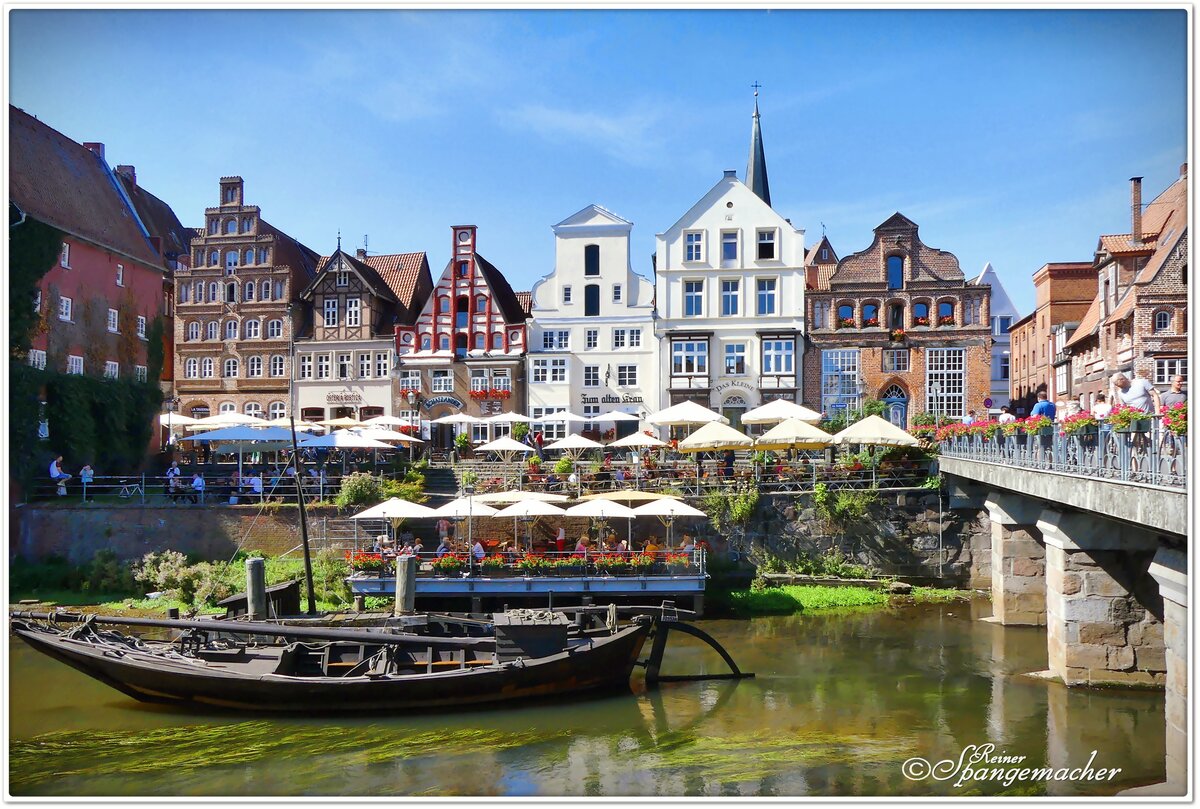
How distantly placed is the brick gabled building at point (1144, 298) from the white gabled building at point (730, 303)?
34.8ft

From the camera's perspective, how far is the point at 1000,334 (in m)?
52.2

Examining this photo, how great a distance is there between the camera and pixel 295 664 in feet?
51.5

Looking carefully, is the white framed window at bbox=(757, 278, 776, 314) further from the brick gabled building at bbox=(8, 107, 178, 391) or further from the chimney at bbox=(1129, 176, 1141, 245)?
the brick gabled building at bbox=(8, 107, 178, 391)

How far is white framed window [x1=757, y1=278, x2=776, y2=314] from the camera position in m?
36.9

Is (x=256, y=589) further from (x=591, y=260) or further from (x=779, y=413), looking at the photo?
(x=591, y=260)

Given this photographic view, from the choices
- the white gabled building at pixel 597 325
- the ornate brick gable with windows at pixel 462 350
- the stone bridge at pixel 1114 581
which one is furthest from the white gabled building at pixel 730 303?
the stone bridge at pixel 1114 581

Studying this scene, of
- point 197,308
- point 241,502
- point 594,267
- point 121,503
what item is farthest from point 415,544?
point 197,308

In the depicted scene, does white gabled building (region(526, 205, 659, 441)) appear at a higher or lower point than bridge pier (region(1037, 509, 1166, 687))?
higher

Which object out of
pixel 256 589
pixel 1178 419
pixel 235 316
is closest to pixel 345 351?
pixel 235 316

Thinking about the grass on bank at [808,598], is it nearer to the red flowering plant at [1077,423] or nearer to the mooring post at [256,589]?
the mooring post at [256,589]

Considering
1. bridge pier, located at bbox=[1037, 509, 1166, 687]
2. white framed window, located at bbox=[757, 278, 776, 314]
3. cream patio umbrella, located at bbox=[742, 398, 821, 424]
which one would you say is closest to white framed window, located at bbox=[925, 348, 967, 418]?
white framed window, located at bbox=[757, 278, 776, 314]

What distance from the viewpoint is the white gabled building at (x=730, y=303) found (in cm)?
3653

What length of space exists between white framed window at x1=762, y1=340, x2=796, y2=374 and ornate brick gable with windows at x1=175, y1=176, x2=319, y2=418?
808 inches

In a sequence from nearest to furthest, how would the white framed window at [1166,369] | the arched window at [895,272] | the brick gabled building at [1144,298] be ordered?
the white framed window at [1166,369], the brick gabled building at [1144,298], the arched window at [895,272]
